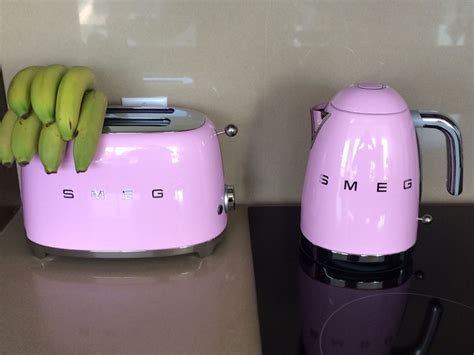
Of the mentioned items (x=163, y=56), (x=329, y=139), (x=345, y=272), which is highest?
(x=163, y=56)

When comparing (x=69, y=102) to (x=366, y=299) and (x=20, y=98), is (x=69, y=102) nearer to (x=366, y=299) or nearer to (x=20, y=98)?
(x=20, y=98)

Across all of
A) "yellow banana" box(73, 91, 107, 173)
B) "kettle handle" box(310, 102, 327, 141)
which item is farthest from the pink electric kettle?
"yellow banana" box(73, 91, 107, 173)

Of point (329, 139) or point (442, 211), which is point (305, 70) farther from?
point (442, 211)

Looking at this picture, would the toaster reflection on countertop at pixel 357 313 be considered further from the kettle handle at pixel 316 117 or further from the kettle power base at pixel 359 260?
the kettle handle at pixel 316 117

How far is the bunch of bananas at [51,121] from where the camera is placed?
78 centimetres

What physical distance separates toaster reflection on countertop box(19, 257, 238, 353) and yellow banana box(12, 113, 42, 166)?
196 millimetres

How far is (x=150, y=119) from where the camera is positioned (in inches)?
35.8

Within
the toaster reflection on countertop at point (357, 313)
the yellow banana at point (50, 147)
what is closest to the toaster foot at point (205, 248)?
the toaster reflection on countertop at point (357, 313)

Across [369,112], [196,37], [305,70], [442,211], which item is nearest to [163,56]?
[196,37]

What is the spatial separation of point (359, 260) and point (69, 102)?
489 millimetres

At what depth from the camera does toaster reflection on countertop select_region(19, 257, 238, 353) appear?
72 cm

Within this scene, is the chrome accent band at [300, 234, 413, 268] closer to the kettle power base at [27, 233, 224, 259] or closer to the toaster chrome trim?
the kettle power base at [27, 233, 224, 259]

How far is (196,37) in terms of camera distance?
0.97 m

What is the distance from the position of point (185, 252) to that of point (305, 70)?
39cm
